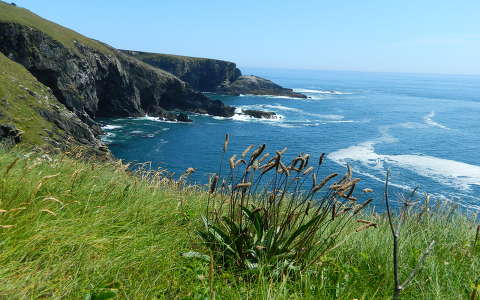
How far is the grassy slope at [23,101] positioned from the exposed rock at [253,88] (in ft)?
294

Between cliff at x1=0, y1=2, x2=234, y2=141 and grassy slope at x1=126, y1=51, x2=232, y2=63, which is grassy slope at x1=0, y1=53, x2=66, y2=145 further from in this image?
grassy slope at x1=126, y1=51, x2=232, y2=63

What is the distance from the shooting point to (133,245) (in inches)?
131

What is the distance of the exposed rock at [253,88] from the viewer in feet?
456

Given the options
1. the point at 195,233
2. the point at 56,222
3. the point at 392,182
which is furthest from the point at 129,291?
the point at 392,182

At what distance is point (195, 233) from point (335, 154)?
4926 centimetres

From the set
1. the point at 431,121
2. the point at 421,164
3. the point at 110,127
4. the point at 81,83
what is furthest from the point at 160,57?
the point at 421,164

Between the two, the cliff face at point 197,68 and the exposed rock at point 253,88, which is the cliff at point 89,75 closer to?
the exposed rock at point 253,88

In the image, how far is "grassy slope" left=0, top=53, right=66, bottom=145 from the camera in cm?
3966

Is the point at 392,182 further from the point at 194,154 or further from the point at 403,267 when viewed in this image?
the point at 403,267

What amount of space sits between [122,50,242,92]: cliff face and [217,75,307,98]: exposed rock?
12.6 ft

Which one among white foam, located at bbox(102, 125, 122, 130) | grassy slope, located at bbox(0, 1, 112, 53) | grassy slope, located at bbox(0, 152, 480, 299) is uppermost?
grassy slope, located at bbox(0, 1, 112, 53)

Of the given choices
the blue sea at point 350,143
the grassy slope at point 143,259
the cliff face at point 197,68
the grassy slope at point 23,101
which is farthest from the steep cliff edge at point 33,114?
the cliff face at point 197,68

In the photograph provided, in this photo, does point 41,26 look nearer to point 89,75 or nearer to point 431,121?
point 89,75

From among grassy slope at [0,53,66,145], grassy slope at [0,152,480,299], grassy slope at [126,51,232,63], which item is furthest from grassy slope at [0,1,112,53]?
grassy slope at [0,152,480,299]
